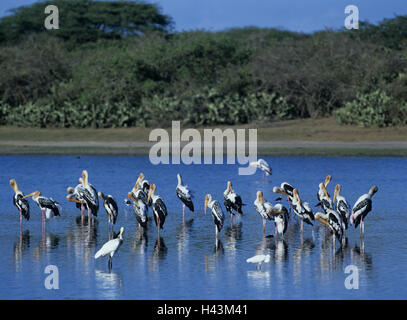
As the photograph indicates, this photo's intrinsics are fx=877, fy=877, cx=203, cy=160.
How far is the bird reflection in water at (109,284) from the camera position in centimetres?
1071

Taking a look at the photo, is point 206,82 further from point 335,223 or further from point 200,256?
point 200,256

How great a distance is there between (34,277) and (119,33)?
46.7 meters

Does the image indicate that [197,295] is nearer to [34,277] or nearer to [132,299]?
[132,299]

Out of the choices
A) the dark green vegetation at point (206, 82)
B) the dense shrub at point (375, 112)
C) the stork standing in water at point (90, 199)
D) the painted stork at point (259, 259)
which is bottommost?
the painted stork at point (259, 259)

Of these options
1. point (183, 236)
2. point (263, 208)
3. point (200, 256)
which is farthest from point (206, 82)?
point (200, 256)

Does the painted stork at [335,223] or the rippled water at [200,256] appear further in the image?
the painted stork at [335,223]

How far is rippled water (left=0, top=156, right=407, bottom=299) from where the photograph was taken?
429 inches

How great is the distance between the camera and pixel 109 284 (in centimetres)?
1122

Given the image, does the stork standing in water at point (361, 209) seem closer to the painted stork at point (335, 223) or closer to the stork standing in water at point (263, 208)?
the painted stork at point (335, 223)

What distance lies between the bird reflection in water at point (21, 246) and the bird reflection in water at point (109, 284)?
1340 millimetres

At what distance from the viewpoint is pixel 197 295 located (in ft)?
35.0

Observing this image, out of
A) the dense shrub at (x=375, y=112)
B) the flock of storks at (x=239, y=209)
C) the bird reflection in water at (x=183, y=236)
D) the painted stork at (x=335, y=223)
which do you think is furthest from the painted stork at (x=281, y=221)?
the dense shrub at (x=375, y=112)

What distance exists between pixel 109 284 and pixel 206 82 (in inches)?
1000
